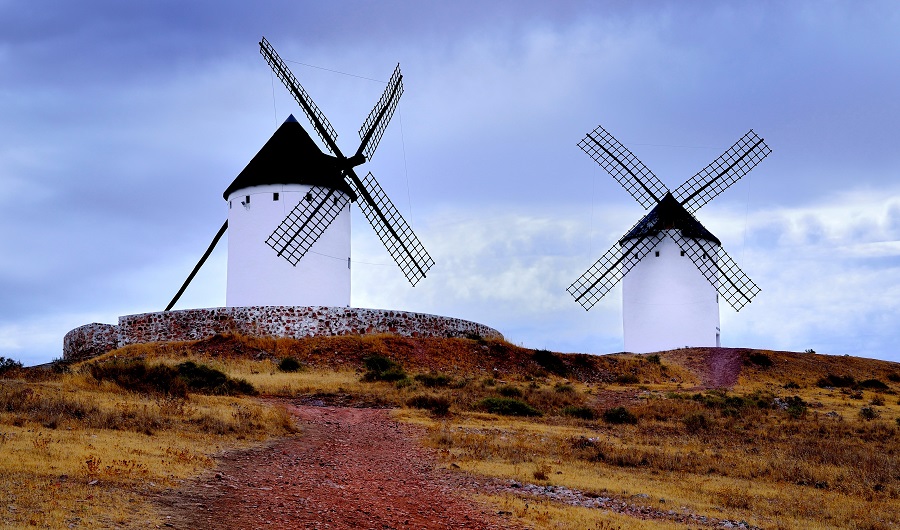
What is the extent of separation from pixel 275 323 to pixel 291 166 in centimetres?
649

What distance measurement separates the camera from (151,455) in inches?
524

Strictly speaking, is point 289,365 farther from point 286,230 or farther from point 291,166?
point 291,166

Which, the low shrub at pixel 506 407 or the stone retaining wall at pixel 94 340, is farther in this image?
the stone retaining wall at pixel 94 340

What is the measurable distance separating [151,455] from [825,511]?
9.58 metres

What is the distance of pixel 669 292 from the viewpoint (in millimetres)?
40719

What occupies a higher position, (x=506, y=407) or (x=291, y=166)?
(x=291, y=166)

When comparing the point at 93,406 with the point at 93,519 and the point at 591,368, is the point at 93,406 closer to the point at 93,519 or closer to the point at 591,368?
the point at 93,519

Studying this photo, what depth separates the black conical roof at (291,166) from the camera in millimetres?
34094

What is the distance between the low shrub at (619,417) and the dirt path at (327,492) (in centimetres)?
660

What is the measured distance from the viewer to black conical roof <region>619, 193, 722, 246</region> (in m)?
41.1

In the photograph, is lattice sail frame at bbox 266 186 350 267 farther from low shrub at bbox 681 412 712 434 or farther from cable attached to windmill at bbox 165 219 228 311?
low shrub at bbox 681 412 712 434

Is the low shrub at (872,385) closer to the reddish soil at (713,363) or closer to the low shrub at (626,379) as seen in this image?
the reddish soil at (713,363)

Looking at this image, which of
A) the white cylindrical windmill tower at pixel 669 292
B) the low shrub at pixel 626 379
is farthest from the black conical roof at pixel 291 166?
the white cylindrical windmill tower at pixel 669 292

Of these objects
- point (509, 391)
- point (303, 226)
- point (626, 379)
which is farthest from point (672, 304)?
point (509, 391)
